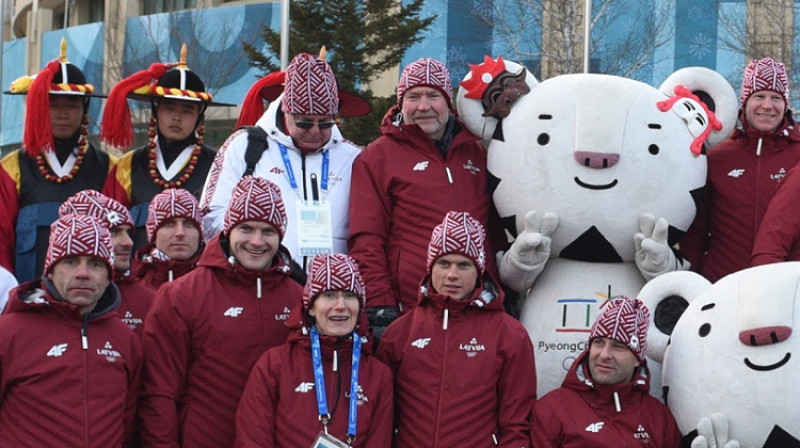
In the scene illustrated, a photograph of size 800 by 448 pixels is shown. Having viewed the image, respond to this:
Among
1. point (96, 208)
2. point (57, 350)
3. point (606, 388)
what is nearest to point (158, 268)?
point (96, 208)

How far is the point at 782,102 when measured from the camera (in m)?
5.91

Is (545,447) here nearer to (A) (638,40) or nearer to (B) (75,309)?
(B) (75,309)

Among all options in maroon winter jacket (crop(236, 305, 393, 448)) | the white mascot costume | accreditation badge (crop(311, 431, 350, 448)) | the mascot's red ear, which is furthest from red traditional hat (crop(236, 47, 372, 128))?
accreditation badge (crop(311, 431, 350, 448))

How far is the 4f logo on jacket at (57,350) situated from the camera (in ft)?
14.4

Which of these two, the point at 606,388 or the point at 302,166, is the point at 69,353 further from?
Result: the point at 606,388

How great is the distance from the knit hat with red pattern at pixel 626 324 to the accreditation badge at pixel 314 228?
1322 millimetres

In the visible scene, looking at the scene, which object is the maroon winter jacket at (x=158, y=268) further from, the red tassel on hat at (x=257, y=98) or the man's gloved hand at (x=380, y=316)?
the red tassel on hat at (x=257, y=98)

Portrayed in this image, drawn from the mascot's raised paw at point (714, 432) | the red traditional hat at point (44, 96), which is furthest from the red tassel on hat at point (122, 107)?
the mascot's raised paw at point (714, 432)

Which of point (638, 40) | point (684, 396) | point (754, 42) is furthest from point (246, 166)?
point (754, 42)

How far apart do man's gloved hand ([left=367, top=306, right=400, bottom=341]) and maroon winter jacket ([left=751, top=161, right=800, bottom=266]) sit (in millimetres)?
1658

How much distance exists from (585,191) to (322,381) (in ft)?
5.17

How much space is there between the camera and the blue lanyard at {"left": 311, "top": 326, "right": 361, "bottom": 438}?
4547mm

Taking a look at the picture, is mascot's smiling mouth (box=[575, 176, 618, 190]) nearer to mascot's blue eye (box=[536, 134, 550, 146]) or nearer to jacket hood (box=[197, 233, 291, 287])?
mascot's blue eye (box=[536, 134, 550, 146])

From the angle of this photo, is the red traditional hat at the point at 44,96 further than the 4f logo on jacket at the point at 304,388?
Yes
